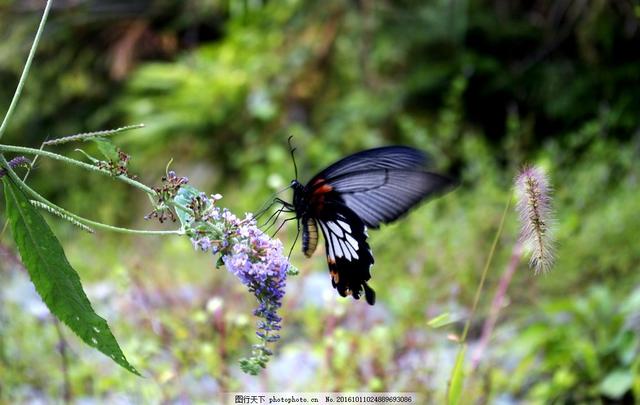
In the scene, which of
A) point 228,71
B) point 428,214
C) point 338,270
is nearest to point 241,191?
point 228,71

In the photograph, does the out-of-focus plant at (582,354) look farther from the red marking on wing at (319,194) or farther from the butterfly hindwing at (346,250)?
the red marking on wing at (319,194)

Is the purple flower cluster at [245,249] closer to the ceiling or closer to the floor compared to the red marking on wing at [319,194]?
closer to the floor

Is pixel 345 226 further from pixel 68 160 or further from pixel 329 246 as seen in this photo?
pixel 68 160

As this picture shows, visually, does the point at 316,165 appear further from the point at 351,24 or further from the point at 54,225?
the point at 54,225

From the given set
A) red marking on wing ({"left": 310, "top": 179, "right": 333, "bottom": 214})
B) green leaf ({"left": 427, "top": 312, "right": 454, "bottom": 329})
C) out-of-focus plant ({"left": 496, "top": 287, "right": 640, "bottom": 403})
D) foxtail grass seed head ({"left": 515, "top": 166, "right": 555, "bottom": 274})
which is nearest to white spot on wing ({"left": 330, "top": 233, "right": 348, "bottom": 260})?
red marking on wing ({"left": 310, "top": 179, "right": 333, "bottom": 214})

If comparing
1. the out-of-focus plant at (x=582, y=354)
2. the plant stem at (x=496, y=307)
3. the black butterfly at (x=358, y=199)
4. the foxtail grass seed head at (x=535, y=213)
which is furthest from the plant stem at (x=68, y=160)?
the out-of-focus plant at (x=582, y=354)

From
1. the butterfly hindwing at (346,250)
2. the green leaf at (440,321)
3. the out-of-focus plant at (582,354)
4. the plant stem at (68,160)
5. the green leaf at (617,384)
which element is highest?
the out-of-focus plant at (582,354)
